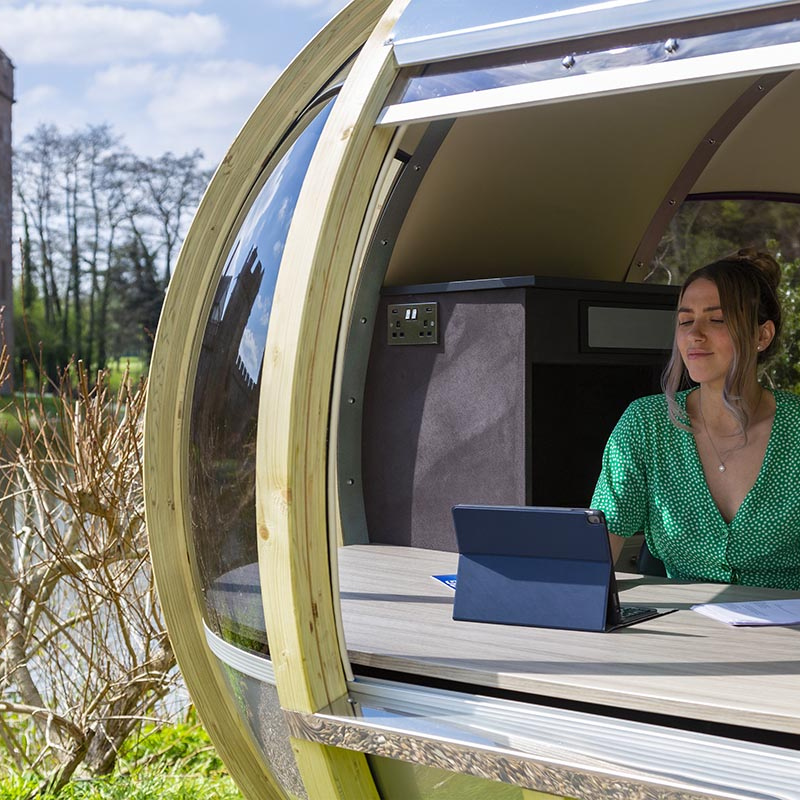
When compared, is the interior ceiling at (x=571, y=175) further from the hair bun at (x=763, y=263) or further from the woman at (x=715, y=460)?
the woman at (x=715, y=460)

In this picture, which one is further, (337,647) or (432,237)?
(432,237)

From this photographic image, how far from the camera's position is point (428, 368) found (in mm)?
4152

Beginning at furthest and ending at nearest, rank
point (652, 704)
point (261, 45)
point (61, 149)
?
point (261, 45) < point (61, 149) < point (652, 704)

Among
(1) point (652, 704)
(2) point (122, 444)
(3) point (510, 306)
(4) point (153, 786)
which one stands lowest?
(4) point (153, 786)

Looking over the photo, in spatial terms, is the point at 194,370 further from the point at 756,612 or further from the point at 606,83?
the point at 756,612

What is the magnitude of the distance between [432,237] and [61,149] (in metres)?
28.6

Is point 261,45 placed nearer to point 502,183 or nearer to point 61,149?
point 61,149

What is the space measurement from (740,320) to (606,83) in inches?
58.1

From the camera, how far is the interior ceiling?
4379 mm

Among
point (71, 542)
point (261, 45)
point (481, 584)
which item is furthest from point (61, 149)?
point (481, 584)

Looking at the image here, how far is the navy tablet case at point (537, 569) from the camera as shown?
2.57 m

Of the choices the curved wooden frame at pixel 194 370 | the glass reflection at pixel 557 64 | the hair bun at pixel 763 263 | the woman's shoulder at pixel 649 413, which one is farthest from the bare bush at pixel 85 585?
the glass reflection at pixel 557 64

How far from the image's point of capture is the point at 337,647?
255 cm

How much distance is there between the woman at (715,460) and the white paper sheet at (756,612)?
0.35m
